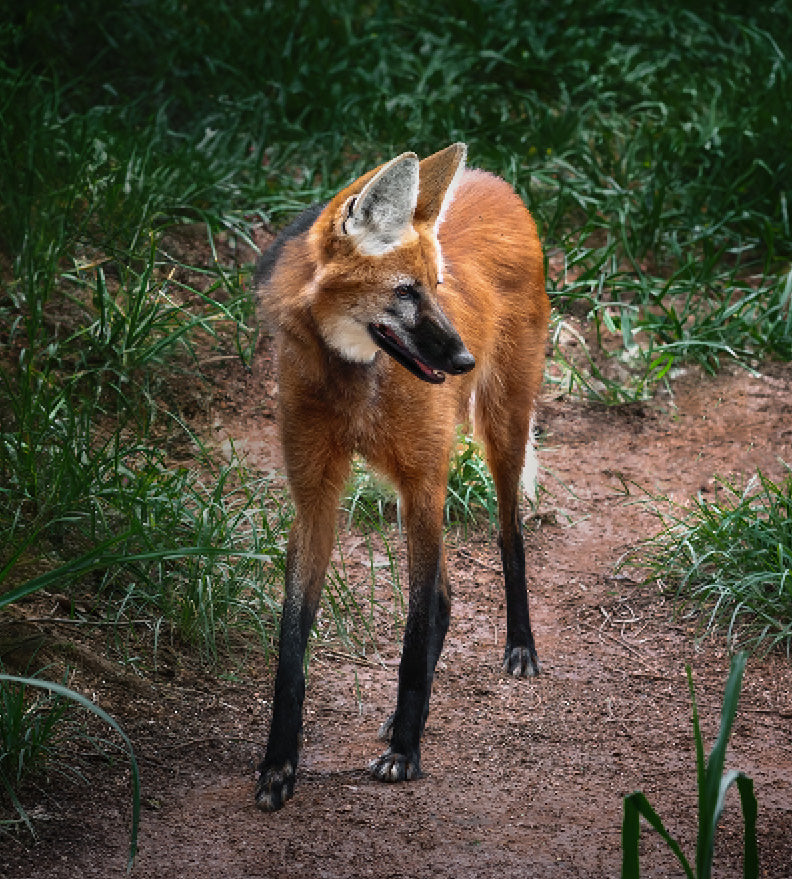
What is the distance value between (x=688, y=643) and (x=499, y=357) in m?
1.19

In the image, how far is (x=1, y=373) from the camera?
398cm

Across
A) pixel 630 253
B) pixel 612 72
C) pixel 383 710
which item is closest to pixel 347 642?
pixel 383 710

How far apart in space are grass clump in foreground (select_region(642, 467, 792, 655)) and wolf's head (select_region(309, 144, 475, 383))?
1.59 meters

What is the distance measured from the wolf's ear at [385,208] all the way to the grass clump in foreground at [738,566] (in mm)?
1810

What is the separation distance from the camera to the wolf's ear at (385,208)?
2.81 meters

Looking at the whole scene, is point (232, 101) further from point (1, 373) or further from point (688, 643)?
point (688, 643)

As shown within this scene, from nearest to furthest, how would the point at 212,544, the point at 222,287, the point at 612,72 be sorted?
the point at 212,544 < the point at 222,287 < the point at 612,72

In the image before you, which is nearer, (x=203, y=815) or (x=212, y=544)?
(x=203, y=815)

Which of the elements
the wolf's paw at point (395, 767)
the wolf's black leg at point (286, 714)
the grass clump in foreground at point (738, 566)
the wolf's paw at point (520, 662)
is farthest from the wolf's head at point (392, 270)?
the grass clump in foreground at point (738, 566)

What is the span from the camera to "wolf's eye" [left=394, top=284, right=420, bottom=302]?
2926 millimetres

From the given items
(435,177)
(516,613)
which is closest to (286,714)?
(516,613)

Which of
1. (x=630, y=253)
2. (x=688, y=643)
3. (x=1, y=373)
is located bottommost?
(x=688, y=643)

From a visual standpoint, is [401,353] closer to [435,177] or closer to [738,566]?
[435,177]

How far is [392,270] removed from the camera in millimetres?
2914
